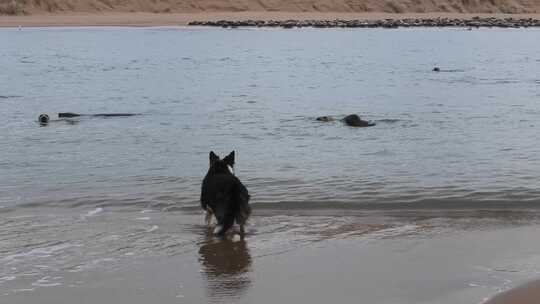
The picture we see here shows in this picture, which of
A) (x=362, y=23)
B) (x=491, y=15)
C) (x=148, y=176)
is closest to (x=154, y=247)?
(x=148, y=176)

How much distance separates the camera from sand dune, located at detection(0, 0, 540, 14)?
76.7 metres

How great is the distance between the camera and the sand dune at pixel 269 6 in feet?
252

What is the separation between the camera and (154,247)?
23.2 ft

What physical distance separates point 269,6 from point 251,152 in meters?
73.6

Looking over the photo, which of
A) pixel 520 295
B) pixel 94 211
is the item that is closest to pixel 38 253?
pixel 94 211

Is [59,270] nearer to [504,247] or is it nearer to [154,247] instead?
[154,247]

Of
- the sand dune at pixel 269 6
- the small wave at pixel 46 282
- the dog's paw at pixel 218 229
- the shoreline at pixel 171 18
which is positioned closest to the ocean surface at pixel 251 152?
the small wave at pixel 46 282

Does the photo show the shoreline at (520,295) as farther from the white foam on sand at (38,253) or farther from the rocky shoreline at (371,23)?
the rocky shoreline at (371,23)

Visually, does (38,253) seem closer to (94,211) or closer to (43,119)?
(94,211)

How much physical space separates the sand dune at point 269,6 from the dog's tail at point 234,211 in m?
72.2

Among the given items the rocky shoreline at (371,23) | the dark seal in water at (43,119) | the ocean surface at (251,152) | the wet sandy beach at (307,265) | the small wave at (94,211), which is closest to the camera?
the wet sandy beach at (307,265)

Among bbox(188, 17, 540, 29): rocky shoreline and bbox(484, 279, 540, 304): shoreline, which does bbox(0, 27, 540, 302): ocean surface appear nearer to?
bbox(484, 279, 540, 304): shoreline

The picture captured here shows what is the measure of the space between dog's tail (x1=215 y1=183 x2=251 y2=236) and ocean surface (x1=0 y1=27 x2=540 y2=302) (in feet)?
0.79

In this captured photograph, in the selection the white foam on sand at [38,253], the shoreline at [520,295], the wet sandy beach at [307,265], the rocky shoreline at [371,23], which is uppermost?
the rocky shoreline at [371,23]
